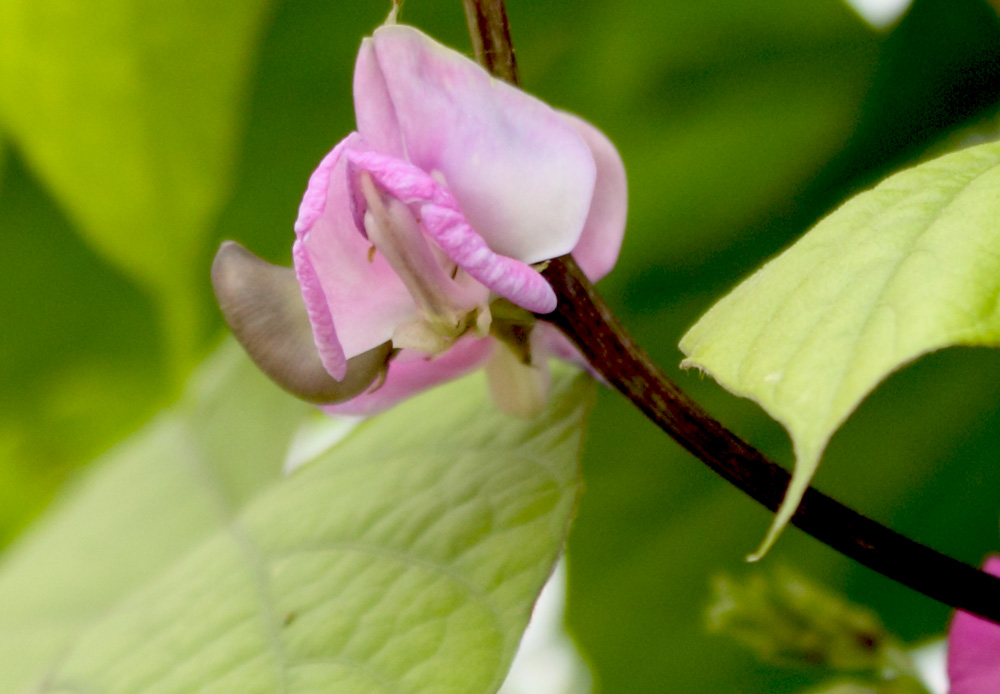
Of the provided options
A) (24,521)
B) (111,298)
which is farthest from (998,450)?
(24,521)

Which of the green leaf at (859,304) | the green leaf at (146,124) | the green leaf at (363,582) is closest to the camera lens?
the green leaf at (859,304)

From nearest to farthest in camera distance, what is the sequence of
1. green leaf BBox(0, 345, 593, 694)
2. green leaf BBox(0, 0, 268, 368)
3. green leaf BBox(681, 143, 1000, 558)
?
1. green leaf BBox(681, 143, 1000, 558)
2. green leaf BBox(0, 345, 593, 694)
3. green leaf BBox(0, 0, 268, 368)

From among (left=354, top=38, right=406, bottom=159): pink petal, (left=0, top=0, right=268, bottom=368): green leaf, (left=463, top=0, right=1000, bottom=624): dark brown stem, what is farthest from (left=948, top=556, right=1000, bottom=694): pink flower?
(left=0, top=0, right=268, bottom=368): green leaf

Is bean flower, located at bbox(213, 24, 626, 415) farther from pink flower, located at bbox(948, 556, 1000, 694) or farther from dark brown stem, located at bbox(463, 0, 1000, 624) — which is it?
pink flower, located at bbox(948, 556, 1000, 694)

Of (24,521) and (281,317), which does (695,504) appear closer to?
(281,317)

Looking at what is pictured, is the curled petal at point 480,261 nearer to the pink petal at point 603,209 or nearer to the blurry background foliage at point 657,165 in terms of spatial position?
the pink petal at point 603,209

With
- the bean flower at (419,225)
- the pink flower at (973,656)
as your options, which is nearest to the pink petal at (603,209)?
the bean flower at (419,225)
